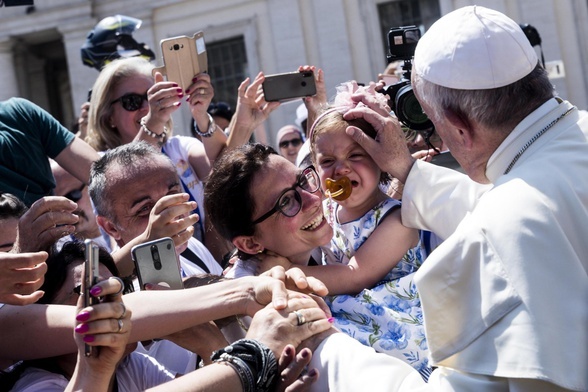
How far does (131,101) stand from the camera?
4676mm

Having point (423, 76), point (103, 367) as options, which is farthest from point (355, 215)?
point (103, 367)

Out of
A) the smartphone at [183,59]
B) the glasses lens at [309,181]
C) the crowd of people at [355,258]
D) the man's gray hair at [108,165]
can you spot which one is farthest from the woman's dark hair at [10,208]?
the smartphone at [183,59]

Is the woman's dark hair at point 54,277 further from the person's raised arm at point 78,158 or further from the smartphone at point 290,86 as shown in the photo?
the smartphone at point 290,86

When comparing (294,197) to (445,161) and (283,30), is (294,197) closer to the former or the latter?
(445,161)

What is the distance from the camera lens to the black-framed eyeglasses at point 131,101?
4.67 m

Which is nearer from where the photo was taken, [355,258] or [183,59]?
[355,258]

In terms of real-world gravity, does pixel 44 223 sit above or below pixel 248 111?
below

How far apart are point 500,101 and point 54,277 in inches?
57.1

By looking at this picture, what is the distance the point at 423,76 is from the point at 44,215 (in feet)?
4.30

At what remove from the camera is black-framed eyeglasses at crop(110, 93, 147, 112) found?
4672 mm

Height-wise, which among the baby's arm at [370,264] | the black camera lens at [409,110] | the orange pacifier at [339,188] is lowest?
the baby's arm at [370,264]

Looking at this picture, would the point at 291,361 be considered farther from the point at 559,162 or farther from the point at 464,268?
the point at 559,162

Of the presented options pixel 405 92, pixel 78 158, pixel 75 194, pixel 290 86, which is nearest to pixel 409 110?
pixel 405 92

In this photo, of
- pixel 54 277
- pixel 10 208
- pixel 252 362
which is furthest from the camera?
pixel 10 208
